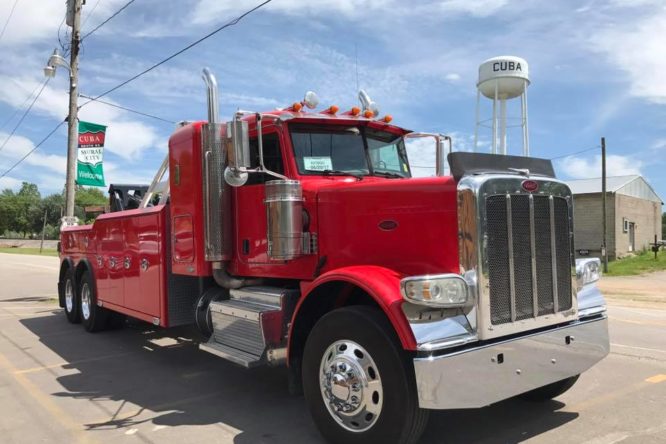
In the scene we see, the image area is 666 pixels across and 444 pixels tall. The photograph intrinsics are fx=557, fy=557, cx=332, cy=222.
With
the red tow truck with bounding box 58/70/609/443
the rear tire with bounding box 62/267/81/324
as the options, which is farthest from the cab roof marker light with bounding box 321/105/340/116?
the rear tire with bounding box 62/267/81/324

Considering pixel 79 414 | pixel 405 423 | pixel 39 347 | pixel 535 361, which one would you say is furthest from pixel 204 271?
pixel 39 347

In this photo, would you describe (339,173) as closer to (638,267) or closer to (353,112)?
(353,112)

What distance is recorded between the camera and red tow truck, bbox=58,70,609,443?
3.46 m

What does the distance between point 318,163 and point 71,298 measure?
263 inches

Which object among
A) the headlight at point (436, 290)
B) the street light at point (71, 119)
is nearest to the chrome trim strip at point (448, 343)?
the headlight at point (436, 290)

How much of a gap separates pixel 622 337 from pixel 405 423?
5.77 metres

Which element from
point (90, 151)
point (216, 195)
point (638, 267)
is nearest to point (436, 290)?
point (216, 195)

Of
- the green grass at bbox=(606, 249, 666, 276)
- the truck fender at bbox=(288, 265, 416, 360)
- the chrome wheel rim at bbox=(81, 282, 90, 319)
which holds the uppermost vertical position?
the truck fender at bbox=(288, 265, 416, 360)

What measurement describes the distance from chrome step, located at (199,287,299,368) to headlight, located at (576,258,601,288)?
232 cm

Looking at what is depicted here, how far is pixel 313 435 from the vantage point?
4199mm

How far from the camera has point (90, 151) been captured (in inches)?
556

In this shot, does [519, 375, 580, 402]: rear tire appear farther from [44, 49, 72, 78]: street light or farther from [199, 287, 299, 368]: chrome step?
[44, 49, 72, 78]: street light

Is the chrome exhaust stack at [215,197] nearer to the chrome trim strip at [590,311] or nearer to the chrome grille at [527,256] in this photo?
the chrome grille at [527,256]

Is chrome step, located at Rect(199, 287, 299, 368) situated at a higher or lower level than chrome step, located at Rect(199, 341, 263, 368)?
higher
